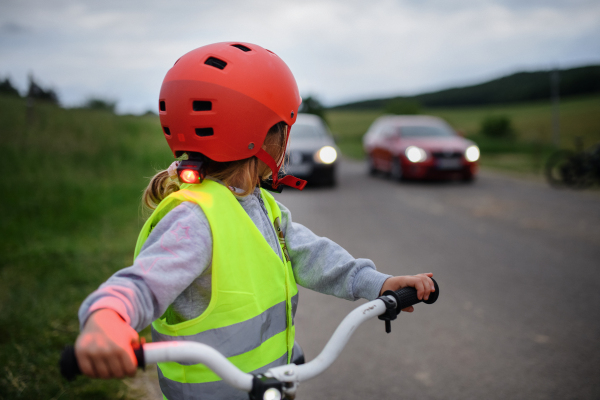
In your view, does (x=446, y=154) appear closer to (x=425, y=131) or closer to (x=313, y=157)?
(x=425, y=131)

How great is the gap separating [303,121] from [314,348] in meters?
9.88

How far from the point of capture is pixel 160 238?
4.11 ft

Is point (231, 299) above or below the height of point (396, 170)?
above

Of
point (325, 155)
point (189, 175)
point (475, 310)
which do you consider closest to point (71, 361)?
point (189, 175)

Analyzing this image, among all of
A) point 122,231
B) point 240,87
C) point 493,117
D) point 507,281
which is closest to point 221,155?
point 240,87

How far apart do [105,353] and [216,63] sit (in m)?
0.99

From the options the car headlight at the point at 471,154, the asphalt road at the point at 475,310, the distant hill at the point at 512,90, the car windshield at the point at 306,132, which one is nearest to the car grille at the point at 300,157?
the car windshield at the point at 306,132

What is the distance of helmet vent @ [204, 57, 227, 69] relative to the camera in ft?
5.03

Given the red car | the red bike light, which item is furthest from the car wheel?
the red bike light

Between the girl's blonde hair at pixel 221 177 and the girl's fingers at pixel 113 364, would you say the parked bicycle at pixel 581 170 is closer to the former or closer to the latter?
the girl's blonde hair at pixel 221 177

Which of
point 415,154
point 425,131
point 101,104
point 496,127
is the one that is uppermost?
point 101,104

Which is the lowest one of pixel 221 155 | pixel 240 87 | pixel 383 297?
pixel 383 297

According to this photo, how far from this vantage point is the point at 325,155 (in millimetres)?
11336

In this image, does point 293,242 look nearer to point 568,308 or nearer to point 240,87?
point 240,87
